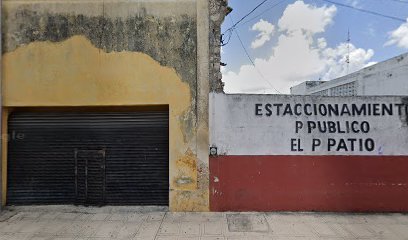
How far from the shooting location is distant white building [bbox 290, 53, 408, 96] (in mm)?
8352

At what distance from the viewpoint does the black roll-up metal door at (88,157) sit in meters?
6.18

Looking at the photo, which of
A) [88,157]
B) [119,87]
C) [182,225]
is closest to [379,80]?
[182,225]

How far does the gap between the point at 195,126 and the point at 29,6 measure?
4.29m

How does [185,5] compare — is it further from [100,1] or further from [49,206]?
[49,206]

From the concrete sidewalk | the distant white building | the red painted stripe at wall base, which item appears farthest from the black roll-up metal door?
the distant white building

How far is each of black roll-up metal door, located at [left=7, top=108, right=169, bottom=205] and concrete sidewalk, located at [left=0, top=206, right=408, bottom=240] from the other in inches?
11.4

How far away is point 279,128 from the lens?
5918 mm

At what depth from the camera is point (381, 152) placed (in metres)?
5.88

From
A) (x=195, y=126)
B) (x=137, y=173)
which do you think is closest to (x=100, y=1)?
(x=195, y=126)

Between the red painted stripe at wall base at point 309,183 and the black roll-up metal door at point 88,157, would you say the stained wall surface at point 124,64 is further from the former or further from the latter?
the red painted stripe at wall base at point 309,183

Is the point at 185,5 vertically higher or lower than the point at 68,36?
higher

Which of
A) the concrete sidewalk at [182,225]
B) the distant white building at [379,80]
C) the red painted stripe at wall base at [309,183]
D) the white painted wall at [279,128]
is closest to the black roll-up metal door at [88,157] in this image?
the concrete sidewalk at [182,225]

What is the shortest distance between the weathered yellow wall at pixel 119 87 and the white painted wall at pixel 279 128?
709 millimetres

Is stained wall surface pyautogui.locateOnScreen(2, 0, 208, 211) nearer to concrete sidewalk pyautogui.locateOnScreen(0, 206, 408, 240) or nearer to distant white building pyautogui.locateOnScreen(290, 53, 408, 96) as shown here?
concrete sidewalk pyautogui.locateOnScreen(0, 206, 408, 240)
